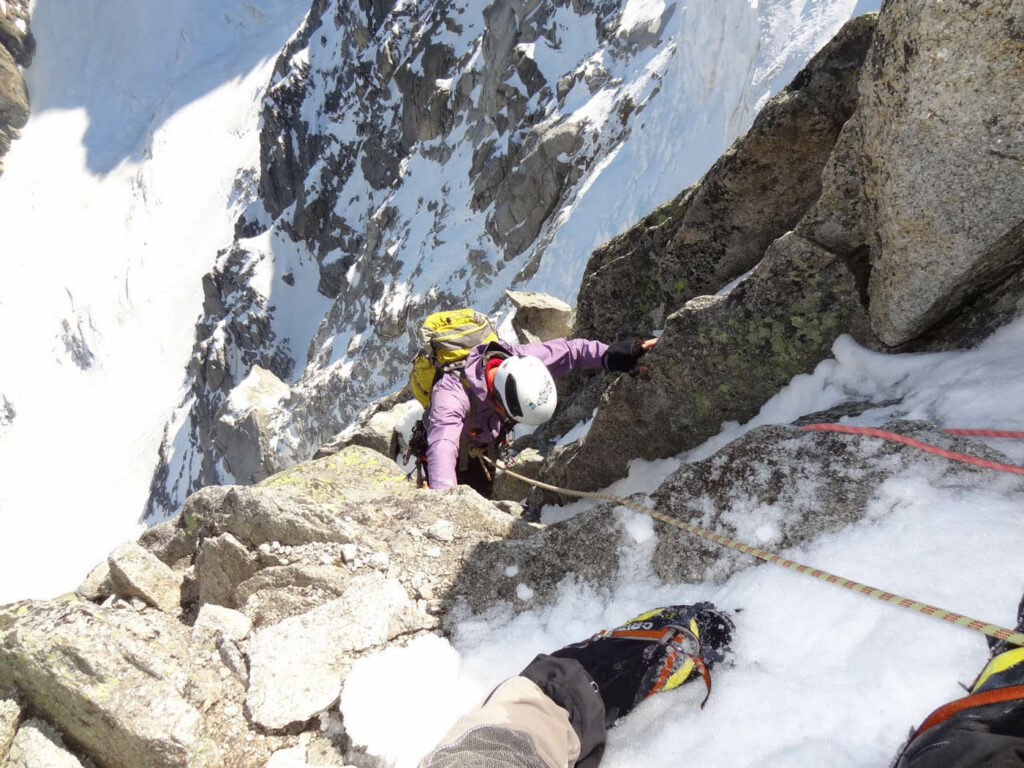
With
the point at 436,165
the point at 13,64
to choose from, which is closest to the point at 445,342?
the point at 436,165

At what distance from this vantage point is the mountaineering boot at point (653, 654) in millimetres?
2518

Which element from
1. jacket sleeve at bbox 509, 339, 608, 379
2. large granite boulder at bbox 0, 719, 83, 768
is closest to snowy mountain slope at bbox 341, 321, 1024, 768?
large granite boulder at bbox 0, 719, 83, 768

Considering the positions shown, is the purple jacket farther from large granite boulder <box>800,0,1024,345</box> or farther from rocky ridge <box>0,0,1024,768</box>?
large granite boulder <box>800,0,1024,345</box>

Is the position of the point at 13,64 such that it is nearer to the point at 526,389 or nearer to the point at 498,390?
the point at 498,390

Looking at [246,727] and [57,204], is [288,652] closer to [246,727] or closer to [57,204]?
[246,727]

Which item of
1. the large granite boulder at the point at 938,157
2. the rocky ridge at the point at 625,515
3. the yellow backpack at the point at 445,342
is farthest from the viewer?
the yellow backpack at the point at 445,342

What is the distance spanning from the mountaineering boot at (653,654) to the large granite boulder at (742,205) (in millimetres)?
3381

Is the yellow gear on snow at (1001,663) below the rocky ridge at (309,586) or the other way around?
below

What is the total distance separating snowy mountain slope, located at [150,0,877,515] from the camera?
726 inches

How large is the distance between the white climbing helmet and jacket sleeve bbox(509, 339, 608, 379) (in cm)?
40

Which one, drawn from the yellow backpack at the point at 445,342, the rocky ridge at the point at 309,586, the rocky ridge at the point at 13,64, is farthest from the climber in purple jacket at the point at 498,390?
the rocky ridge at the point at 13,64

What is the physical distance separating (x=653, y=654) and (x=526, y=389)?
2.46 m

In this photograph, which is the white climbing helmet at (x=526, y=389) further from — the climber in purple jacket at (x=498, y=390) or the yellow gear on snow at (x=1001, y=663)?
the yellow gear on snow at (x=1001, y=663)

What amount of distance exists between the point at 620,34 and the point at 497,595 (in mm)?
29846
